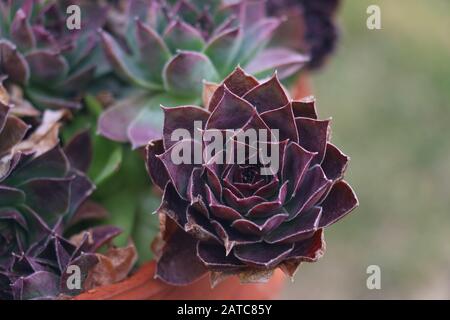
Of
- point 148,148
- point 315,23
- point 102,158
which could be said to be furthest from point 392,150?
point 148,148

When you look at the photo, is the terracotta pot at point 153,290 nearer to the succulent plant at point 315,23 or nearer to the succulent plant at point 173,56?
the succulent plant at point 173,56

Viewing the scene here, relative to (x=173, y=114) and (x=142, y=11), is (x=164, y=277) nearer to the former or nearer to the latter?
(x=173, y=114)

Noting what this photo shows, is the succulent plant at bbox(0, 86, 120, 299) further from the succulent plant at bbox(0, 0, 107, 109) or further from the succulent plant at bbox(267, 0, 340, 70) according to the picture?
the succulent plant at bbox(267, 0, 340, 70)

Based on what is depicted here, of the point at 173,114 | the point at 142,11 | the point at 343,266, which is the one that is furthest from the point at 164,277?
the point at 343,266

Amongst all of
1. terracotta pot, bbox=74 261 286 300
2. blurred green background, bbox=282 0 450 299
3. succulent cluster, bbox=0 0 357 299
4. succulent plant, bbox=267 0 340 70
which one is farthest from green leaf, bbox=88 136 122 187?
blurred green background, bbox=282 0 450 299

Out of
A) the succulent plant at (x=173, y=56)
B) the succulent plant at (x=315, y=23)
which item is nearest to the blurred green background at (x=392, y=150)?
the succulent plant at (x=315, y=23)

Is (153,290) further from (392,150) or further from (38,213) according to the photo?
(392,150)
